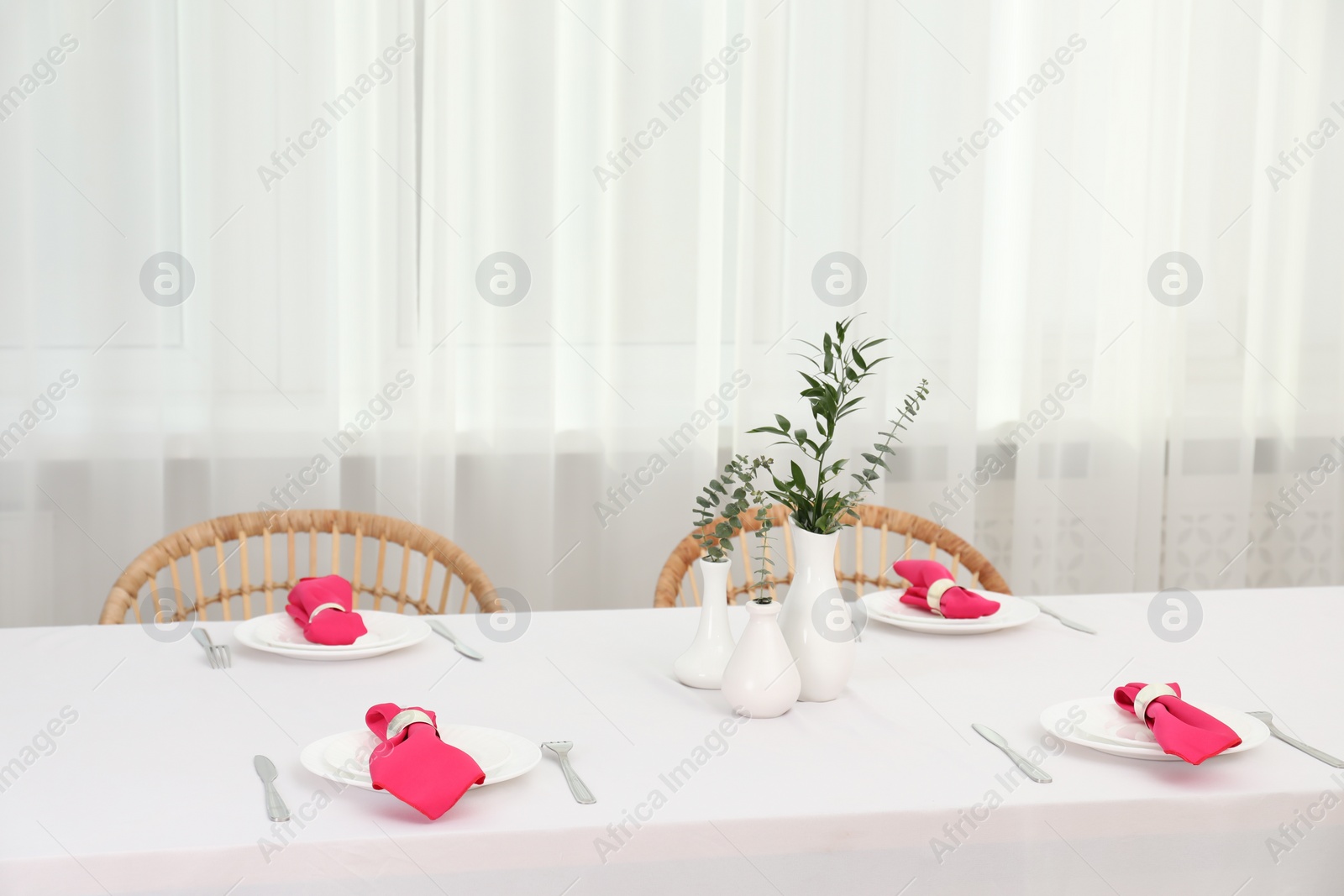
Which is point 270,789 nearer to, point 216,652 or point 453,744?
point 453,744

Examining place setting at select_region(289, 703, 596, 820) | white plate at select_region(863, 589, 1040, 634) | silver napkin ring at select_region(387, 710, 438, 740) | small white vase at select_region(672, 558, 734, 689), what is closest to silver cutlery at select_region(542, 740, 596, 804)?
place setting at select_region(289, 703, 596, 820)

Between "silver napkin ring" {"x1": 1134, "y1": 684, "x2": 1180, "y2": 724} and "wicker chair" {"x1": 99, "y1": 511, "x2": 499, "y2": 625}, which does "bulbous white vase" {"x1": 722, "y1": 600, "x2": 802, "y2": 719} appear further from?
"wicker chair" {"x1": 99, "y1": 511, "x2": 499, "y2": 625}

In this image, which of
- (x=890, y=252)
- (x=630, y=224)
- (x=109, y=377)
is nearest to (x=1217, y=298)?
(x=890, y=252)

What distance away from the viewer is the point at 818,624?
3.76 ft

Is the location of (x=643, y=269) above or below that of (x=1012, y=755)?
above

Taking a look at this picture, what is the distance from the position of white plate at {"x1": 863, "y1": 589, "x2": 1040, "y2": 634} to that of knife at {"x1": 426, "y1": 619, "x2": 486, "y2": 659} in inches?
19.3

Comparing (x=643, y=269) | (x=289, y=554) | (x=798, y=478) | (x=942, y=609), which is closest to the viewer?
(x=798, y=478)

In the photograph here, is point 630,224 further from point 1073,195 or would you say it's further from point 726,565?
point 726,565

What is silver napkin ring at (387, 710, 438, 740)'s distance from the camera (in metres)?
0.94

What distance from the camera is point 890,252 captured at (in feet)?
7.86

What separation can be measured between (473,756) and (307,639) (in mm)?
428

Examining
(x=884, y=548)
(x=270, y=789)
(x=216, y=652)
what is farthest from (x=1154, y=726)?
(x=216, y=652)

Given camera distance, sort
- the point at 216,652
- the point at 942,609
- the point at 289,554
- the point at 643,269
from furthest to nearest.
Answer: the point at 643,269 < the point at 289,554 < the point at 942,609 < the point at 216,652

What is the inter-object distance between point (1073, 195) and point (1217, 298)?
428 millimetres
